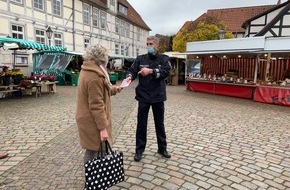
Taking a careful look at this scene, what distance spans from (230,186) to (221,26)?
2096cm

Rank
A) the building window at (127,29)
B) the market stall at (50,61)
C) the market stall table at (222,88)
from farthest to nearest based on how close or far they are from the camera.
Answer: the building window at (127,29) < the market stall at (50,61) < the market stall table at (222,88)

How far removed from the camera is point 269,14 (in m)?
20.6

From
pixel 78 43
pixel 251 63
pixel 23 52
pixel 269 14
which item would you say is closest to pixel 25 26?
pixel 23 52

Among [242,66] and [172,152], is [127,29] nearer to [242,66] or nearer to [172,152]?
[242,66]

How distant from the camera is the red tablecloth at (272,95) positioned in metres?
9.84

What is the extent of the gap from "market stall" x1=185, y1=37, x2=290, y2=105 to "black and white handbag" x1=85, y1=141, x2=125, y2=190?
929 centimetres

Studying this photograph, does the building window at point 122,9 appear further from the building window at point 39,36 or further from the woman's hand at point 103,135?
the woman's hand at point 103,135

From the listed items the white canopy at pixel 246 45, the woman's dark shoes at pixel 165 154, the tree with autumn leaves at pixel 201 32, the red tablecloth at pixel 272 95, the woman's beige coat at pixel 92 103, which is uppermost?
the tree with autumn leaves at pixel 201 32

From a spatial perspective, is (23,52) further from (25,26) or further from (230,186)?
(230,186)

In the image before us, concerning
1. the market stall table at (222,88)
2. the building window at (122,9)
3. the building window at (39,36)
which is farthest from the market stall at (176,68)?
the building window at (122,9)

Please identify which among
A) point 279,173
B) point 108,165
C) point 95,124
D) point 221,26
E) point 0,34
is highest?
point 221,26

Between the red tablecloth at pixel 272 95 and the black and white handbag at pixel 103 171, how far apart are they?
9.25 metres

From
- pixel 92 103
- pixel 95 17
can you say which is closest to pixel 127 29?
pixel 95 17

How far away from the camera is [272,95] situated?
10.2 metres
